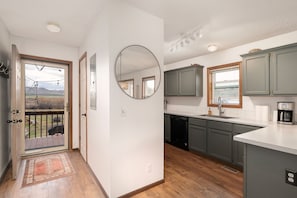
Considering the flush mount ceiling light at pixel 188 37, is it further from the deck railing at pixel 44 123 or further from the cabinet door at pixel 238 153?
the deck railing at pixel 44 123

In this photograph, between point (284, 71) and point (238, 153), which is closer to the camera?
point (284, 71)

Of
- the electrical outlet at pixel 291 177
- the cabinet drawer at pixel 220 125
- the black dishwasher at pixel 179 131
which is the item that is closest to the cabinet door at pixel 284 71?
the cabinet drawer at pixel 220 125

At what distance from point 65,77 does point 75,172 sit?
7.62 feet

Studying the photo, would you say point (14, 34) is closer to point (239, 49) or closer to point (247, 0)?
point (247, 0)

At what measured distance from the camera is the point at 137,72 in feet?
7.20

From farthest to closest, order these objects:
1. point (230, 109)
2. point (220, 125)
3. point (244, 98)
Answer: point (230, 109) → point (244, 98) → point (220, 125)

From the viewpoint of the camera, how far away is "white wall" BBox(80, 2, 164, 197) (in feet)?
6.27

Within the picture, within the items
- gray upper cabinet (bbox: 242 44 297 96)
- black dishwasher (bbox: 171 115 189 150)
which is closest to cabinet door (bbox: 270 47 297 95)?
gray upper cabinet (bbox: 242 44 297 96)

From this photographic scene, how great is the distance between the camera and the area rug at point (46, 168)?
2480 millimetres

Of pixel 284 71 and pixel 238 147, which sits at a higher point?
pixel 284 71

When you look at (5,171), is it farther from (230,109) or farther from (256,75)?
(256,75)

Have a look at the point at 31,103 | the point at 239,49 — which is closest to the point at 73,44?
the point at 31,103

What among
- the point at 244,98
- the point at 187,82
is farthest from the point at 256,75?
the point at 187,82

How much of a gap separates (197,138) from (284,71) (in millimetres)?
2063
